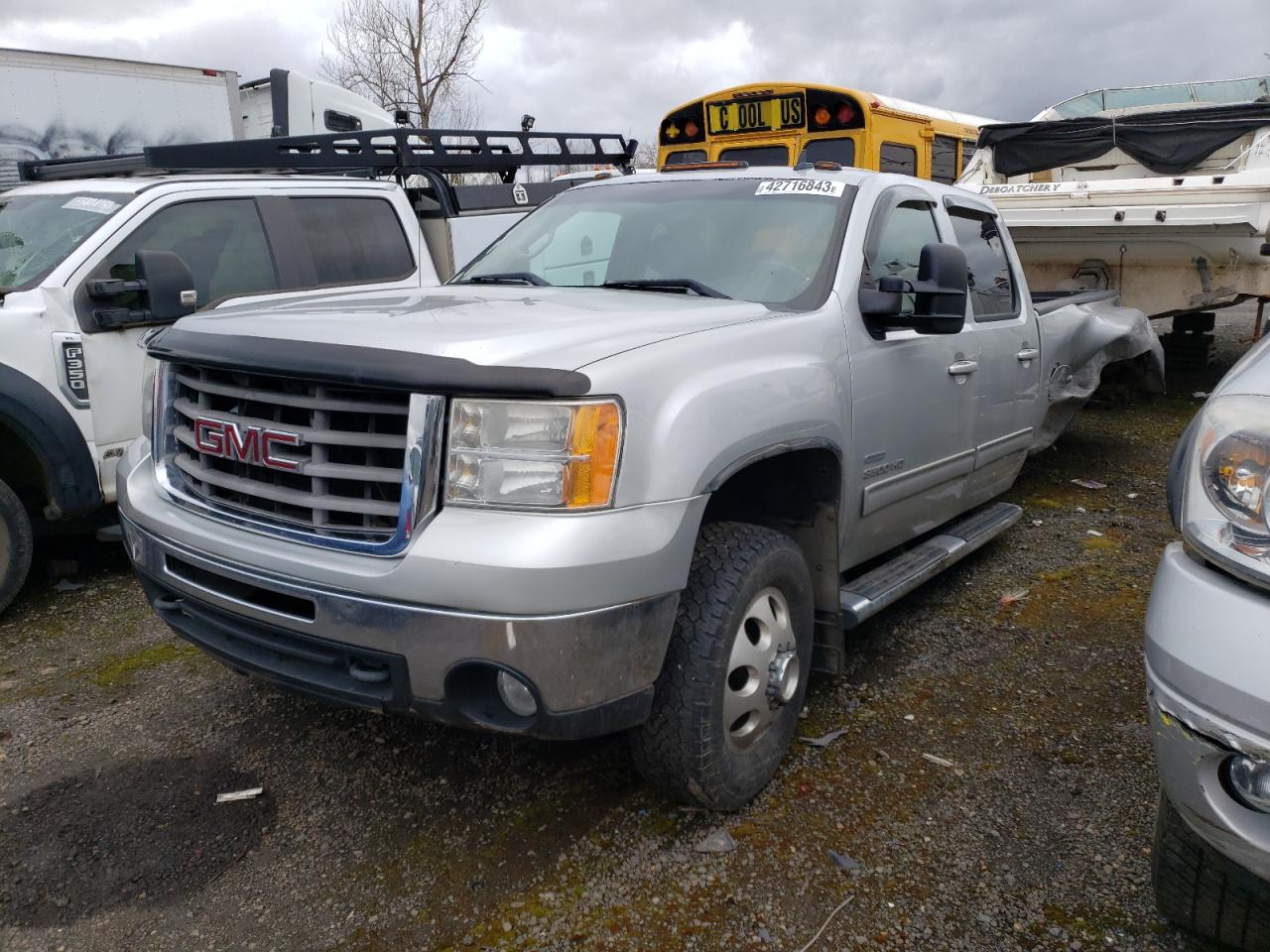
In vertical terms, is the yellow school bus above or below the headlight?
above

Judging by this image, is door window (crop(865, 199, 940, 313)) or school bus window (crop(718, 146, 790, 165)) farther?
school bus window (crop(718, 146, 790, 165))

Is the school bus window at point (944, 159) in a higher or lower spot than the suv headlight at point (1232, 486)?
higher

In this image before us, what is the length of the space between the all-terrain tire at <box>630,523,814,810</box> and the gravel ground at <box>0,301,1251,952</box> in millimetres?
194

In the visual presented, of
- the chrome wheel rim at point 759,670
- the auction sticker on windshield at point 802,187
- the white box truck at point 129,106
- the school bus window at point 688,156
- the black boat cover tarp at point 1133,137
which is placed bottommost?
the chrome wheel rim at point 759,670

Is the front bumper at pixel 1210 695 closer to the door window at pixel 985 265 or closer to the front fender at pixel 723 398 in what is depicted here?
the front fender at pixel 723 398

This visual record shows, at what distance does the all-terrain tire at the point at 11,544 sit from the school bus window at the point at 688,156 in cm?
858

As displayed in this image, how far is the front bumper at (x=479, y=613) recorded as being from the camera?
221 centimetres

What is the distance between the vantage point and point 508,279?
3855 mm

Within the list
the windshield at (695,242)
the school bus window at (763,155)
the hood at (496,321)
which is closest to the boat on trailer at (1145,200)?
the school bus window at (763,155)

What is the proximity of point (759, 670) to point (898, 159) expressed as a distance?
8.60 metres

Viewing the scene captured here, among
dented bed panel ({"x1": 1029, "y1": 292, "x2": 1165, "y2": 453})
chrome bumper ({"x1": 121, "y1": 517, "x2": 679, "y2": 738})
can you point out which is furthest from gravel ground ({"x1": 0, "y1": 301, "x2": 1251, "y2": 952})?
dented bed panel ({"x1": 1029, "y1": 292, "x2": 1165, "y2": 453})

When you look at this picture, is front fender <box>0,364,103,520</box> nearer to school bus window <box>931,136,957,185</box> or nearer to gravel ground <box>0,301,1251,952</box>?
gravel ground <box>0,301,1251,952</box>

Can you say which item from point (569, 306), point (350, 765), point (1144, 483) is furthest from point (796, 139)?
point (350, 765)

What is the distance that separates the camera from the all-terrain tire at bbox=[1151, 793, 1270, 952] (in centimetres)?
216
